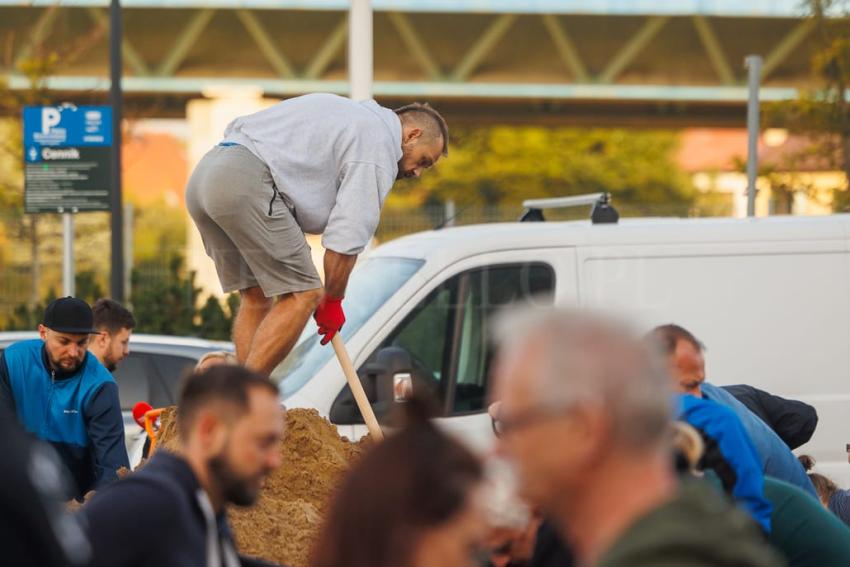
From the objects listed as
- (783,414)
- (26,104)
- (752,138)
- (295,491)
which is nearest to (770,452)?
(783,414)

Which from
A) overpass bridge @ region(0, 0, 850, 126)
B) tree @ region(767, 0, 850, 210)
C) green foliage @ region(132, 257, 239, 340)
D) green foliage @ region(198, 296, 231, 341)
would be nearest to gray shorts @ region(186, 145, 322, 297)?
green foliage @ region(198, 296, 231, 341)

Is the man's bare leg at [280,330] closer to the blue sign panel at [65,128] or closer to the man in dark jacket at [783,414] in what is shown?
the man in dark jacket at [783,414]

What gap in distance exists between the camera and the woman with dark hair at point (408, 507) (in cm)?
277

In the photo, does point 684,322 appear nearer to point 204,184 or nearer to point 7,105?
point 204,184

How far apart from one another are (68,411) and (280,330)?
1.22 metres

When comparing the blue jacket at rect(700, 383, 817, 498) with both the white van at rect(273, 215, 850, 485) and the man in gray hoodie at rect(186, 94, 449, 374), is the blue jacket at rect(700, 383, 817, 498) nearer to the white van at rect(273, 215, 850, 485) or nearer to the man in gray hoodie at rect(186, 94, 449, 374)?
the man in gray hoodie at rect(186, 94, 449, 374)

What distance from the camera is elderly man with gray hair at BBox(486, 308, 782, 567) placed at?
269 cm

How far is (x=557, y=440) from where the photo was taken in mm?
2762

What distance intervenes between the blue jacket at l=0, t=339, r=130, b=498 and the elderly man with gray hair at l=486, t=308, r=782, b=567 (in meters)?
4.52

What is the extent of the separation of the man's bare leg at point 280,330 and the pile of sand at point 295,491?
274 mm

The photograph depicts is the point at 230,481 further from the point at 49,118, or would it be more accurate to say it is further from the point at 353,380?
the point at 49,118

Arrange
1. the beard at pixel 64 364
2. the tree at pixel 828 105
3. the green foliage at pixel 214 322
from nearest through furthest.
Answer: the beard at pixel 64 364 < the green foliage at pixel 214 322 < the tree at pixel 828 105

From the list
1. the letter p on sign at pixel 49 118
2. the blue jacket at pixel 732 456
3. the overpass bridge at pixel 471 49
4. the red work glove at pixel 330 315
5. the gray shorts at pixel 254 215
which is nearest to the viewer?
the blue jacket at pixel 732 456

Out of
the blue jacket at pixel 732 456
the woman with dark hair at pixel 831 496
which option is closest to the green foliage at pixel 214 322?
the woman with dark hair at pixel 831 496
